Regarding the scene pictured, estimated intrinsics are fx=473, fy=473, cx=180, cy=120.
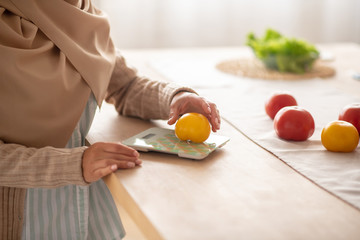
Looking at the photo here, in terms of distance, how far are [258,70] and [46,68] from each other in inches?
38.7

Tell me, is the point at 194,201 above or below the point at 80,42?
below

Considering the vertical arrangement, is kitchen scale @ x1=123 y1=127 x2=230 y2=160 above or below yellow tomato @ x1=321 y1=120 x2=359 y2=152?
below

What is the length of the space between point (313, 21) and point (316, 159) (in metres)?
2.62

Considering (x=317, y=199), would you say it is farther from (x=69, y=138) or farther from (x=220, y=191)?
(x=69, y=138)

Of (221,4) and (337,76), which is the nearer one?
(337,76)

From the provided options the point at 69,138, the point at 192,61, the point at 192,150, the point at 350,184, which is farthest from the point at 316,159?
the point at 192,61

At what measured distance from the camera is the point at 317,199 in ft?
2.42

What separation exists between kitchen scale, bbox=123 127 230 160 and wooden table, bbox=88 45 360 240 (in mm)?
14

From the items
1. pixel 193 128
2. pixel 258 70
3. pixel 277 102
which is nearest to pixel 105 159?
pixel 193 128

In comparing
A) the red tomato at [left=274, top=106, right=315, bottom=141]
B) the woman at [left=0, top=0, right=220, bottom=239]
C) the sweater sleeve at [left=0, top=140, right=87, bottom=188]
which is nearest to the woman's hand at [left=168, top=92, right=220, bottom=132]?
the woman at [left=0, top=0, right=220, bottom=239]

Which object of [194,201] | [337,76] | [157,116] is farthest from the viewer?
[337,76]

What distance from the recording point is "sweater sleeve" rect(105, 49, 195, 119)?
1.12 m

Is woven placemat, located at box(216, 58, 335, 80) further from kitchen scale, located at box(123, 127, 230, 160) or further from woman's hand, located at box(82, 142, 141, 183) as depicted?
woman's hand, located at box(82, 142, 141, 183)

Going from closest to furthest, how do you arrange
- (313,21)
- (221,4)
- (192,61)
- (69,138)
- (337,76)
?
(69,138) < (337,76) < (192,61) < (221,4) < (313,21)
